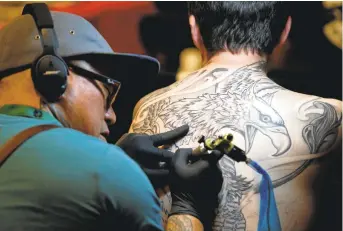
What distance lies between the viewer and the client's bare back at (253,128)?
152 centimetres

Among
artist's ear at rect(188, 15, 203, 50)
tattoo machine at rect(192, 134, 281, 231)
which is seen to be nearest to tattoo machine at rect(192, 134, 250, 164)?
tattoo machine at rect(192, 134, 281, 231)

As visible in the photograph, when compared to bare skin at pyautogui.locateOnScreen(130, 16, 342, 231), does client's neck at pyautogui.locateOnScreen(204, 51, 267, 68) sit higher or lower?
higher

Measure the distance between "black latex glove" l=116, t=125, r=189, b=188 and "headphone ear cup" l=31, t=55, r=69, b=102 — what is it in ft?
1.23

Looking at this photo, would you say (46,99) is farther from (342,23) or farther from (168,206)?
(342,23)

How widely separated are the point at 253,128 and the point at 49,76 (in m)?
0.55

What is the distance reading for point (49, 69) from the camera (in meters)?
1.26

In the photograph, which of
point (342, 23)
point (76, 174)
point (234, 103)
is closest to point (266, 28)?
point (234, 103)

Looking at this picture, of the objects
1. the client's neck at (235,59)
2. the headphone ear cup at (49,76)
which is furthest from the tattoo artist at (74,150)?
the client's neck at (235,59)

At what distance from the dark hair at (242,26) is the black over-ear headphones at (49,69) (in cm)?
61

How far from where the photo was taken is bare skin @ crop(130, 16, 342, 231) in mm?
1522

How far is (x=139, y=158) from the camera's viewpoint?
1.64 metres

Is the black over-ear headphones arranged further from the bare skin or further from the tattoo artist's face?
the bare skin

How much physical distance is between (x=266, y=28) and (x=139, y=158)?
53 cm

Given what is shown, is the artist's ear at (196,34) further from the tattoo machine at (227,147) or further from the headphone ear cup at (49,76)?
the headphone ear cup at (49,76)
